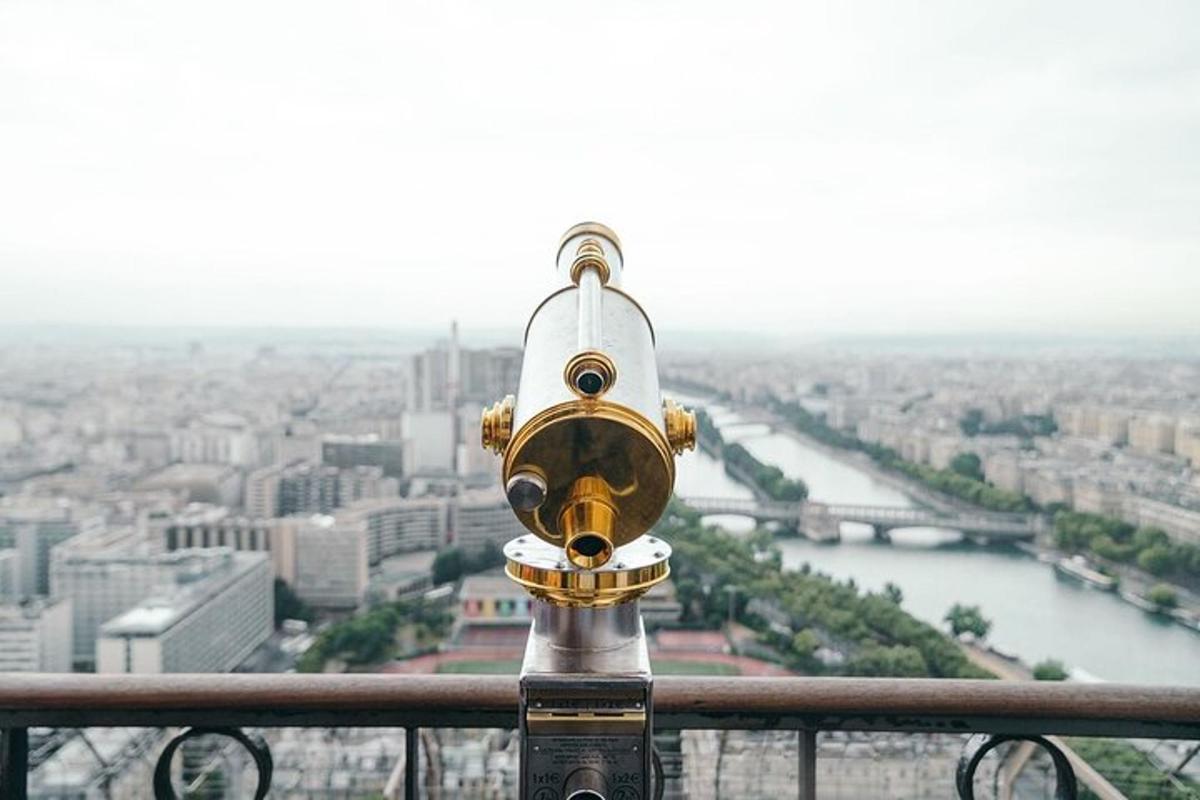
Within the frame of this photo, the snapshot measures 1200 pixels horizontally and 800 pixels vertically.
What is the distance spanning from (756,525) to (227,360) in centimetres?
856

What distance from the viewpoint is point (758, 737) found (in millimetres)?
907

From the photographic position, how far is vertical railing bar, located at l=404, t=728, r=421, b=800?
0.86 metres

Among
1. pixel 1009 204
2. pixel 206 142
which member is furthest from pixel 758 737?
pixel 1009 204

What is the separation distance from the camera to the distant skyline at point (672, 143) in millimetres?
2967

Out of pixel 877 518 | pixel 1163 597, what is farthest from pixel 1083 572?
pixel 877 518

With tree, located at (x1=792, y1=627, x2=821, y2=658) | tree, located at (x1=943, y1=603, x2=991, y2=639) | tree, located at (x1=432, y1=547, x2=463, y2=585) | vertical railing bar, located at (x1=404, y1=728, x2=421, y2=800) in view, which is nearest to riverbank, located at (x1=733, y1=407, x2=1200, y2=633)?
tree, located at (x1=943, y1=603, x2=991, y2=639)

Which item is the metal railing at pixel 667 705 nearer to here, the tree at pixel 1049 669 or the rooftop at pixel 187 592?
the tree at pixel 1049 669

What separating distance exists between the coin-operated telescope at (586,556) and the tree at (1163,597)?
12.4ft

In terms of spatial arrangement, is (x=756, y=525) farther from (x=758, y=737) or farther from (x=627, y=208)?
(x=758, y=737)

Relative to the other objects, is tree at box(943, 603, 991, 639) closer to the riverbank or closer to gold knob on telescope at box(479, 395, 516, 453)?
the riverbank

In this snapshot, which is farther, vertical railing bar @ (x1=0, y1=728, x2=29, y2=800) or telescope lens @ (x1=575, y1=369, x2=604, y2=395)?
vertical railing bar @ (x1=0, y1=728, x2=29, y2=800)

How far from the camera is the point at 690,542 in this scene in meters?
4.20

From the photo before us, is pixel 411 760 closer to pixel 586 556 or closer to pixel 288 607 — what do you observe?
pixel 586 556

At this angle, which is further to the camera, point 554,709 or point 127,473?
point 127,473
